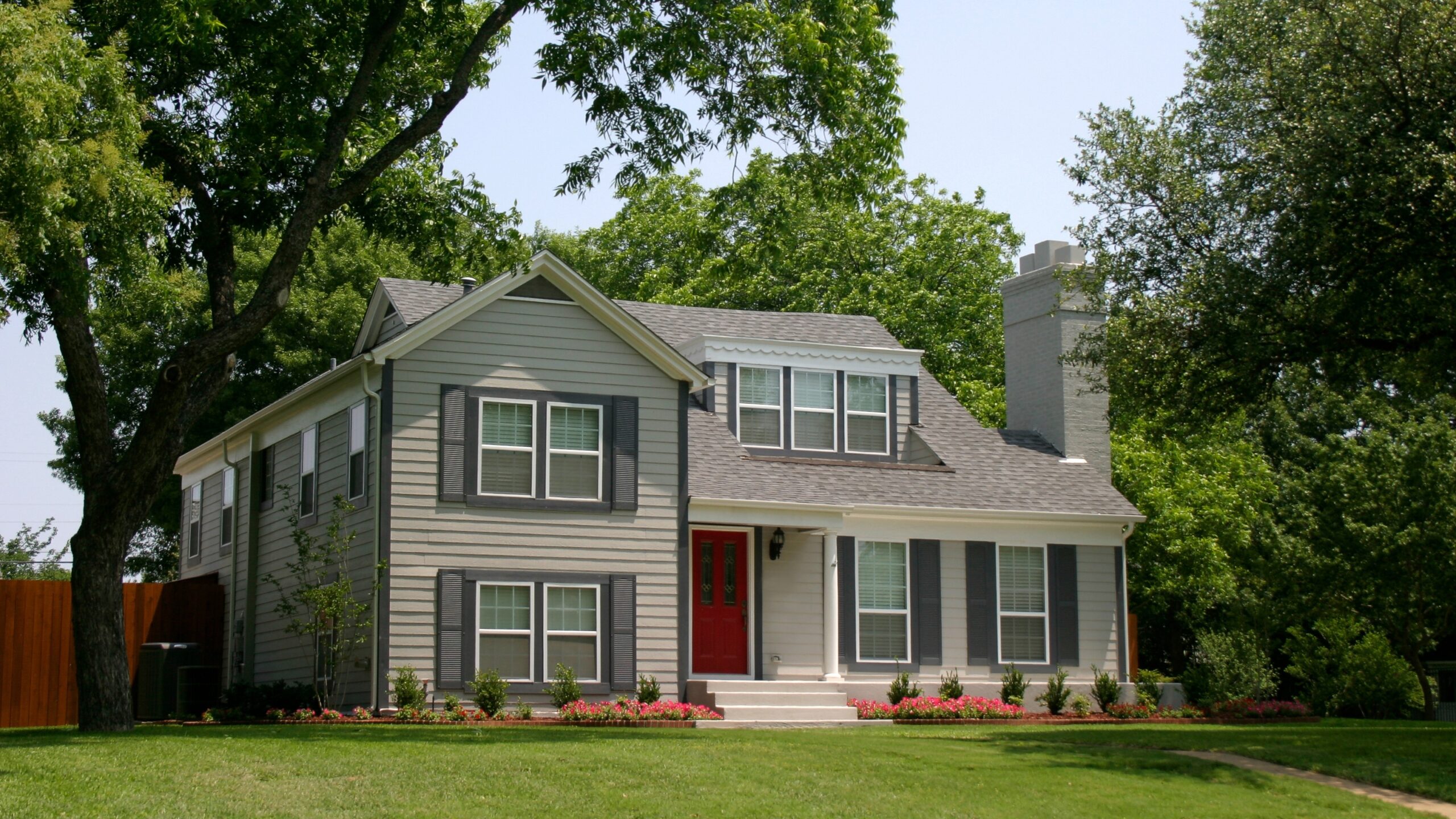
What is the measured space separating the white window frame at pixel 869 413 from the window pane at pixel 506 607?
6.87 m

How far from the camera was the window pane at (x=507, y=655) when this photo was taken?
65.1 feet

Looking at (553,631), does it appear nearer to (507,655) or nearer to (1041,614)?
(507,655)

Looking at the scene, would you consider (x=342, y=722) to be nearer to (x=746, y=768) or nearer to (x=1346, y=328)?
(x=746, y=768)

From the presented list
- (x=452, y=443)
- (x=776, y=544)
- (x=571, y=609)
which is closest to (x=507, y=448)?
(x=452, y=443)

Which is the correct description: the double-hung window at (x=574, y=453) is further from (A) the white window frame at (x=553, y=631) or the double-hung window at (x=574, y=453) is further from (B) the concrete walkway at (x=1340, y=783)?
(B) the concrete walkway at (x=1340, y=783)

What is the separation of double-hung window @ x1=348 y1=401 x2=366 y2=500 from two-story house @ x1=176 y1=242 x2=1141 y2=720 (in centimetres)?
7

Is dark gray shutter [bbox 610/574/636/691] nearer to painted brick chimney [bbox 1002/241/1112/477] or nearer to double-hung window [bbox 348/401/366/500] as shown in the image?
double-hung window [bbox 348/401/366/500]

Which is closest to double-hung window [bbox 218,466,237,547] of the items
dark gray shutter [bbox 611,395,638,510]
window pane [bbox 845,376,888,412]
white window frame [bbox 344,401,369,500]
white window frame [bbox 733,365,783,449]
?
white window frame [bbox 344,401,369,500]

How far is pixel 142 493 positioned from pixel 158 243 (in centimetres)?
302

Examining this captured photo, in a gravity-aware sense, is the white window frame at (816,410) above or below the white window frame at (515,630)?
above

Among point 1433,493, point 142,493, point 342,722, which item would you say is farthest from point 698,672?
point 1433,493

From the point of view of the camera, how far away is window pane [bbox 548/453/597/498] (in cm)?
2067

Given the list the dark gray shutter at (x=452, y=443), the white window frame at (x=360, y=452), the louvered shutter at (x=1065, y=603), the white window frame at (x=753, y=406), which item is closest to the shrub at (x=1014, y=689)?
the louvered shutter at (x=1065, y=603)

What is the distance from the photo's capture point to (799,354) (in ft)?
81.0
